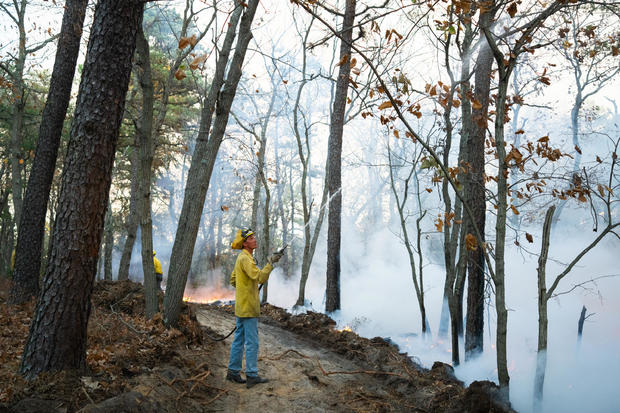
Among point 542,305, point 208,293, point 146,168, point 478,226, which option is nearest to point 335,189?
point 478,226

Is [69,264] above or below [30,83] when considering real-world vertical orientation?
below

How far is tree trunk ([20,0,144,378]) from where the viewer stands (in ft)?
15.1

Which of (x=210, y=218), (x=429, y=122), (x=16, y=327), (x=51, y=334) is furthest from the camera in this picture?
(x=210, y=218)

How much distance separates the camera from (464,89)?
29.0 feet

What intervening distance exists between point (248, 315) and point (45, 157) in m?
6.01

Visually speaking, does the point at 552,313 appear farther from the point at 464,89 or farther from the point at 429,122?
the point at 429,122

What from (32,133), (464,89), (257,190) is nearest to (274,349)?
(464,89)

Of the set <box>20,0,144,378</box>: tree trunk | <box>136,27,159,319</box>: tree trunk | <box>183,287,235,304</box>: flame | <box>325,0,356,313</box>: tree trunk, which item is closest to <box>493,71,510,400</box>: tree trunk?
<box>20,0,144,378</box>: tree trunk

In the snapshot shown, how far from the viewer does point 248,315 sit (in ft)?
19.9

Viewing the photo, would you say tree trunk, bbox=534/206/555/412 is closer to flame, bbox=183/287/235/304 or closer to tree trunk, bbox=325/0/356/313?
tree trunk, bbox=325/0/356/313

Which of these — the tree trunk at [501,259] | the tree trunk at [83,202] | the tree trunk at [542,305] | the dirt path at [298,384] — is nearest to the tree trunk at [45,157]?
the dirt path at [298,384]

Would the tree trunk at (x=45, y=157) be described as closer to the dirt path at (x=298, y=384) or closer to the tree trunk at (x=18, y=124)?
the tree trunk at (x=18, y=124)

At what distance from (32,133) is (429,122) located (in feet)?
89.5

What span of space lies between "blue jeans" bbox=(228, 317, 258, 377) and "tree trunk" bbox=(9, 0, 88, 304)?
5.60 m
